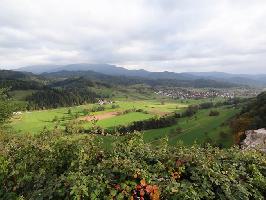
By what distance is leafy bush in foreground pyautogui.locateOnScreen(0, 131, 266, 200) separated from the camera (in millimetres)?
7273

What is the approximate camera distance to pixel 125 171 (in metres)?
7.64

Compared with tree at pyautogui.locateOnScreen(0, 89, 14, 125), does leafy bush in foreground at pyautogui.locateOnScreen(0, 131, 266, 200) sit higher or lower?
higher

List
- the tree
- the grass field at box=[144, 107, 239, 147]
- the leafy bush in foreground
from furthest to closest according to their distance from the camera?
1. the grass field at box=[144, 107, 239, 147]
2. the tree
3. the leafy bush in foreground

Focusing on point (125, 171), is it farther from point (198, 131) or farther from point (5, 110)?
point (198, 131)

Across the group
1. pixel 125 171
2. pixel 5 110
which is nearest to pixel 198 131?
pixel 5 110

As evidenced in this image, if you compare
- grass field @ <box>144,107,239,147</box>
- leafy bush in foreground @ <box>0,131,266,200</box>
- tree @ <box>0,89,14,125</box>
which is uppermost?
leafy bush in foreground @ <box>0,131,266,200</box>

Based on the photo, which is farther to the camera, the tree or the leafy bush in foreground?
the tree

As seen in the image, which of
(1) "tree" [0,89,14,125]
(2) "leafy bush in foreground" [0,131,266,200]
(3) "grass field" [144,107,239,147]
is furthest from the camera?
(3) "grass field" [144,107,239,147]

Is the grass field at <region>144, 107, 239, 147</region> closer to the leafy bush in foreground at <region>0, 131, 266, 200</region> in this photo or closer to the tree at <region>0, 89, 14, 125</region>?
the tree at <region>0, 89, 14, 125</region>

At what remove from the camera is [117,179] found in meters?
7.72

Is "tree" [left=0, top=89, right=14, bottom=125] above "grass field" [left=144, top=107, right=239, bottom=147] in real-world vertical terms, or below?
above

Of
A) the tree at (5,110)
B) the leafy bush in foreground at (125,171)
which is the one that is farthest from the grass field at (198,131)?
the leafy bush in foreground at (125,171)

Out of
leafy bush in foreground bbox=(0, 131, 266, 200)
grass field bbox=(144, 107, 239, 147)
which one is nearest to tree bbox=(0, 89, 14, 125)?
grass field bbox=(144, 107, 239, 147)

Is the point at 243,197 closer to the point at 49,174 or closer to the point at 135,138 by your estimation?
the point at 135,138
